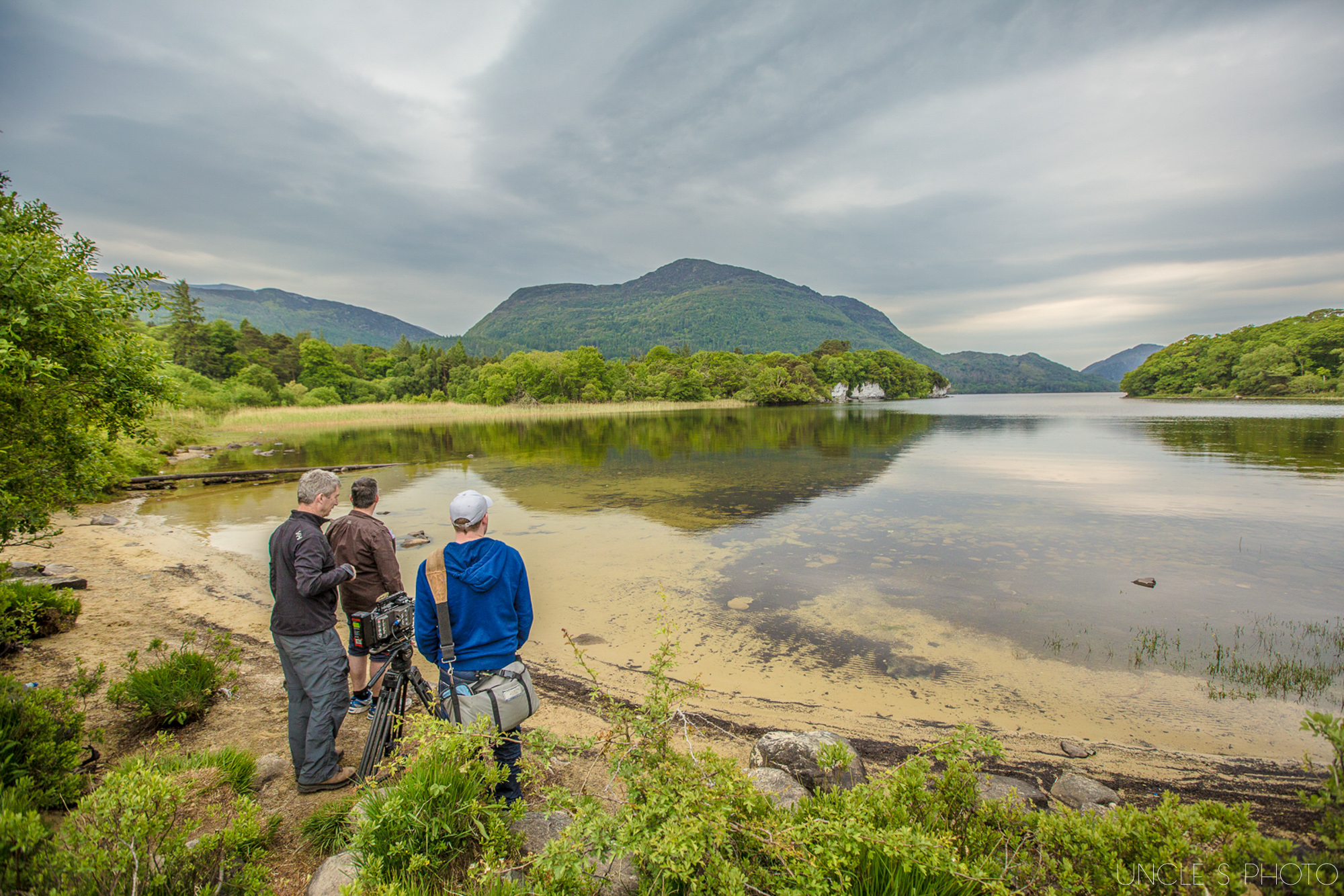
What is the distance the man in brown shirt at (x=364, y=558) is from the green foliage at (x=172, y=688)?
49.5 inches

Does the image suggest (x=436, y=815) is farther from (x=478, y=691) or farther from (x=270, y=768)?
(x=270, y=768)

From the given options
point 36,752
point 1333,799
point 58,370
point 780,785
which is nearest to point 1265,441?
point 1333,799

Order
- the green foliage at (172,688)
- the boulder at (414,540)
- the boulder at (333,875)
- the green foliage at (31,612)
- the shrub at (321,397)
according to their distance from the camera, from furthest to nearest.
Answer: the shrub at (321,397) → the boulder at (414,540) → the green foliage at (31,612) → the green foliage at (172,688) → the boulder at (333,875)

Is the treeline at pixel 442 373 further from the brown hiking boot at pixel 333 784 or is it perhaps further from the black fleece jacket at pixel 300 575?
the brown hiking boot at pixel 333 784

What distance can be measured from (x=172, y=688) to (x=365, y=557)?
6.36ft

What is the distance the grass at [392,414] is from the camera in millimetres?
45875

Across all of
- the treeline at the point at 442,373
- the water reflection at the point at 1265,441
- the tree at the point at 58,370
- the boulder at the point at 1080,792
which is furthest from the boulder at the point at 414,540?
the treeline at the point at 442,373

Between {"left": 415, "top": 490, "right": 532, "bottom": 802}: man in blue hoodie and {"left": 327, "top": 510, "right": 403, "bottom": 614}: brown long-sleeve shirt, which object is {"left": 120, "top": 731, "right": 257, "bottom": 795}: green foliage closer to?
{"left": 327, "top": 510, "right": 403, "bottom": 614}: brown long-sleeve shirt

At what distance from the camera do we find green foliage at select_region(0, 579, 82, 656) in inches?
218

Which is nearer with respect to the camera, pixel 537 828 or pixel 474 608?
pixel 537 828

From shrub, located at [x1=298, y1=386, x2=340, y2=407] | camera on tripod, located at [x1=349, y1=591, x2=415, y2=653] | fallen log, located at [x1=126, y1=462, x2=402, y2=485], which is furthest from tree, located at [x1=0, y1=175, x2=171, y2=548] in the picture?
shrub, located at [x1=298, y1=386, x2=340, y2=407]

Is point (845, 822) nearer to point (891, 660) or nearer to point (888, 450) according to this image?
point (891, 660)

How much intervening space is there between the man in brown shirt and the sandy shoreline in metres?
0.57

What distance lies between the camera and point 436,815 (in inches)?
116
